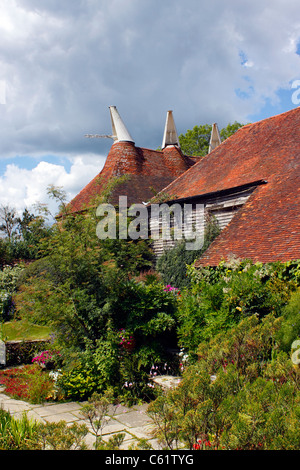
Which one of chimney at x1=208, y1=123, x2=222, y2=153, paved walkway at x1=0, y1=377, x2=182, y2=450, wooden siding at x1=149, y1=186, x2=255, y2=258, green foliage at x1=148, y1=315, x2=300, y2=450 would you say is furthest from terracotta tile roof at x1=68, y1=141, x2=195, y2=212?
green foliage at x1=148, y1=315, x2=300, y2=450

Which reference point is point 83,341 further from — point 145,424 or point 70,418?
point 145,424

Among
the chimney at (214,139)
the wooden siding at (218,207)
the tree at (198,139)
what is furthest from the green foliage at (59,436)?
the tree at (198,139)

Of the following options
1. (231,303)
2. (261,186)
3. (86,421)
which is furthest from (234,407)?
(261,186)

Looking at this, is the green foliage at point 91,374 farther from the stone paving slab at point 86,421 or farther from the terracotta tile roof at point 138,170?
the terracotta tile roof at point 138,170

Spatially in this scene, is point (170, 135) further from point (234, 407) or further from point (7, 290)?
point (234, 407)

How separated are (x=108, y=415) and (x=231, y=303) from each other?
8.72 ft

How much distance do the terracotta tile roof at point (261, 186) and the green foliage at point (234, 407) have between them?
181 inches

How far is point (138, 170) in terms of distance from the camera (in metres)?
19.5

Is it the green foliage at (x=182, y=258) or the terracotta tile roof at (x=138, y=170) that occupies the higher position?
the terracotta tile roof at (x=138, y=170)

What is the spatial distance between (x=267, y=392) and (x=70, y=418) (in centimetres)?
370

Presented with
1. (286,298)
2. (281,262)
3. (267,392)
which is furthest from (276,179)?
(267,392)

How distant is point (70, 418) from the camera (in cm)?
541

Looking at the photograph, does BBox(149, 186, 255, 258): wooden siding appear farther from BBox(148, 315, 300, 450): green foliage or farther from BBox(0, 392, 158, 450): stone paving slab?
BBox(148, 315, 300, 450): green foliage

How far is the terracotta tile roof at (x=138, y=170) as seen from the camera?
17.8 m
